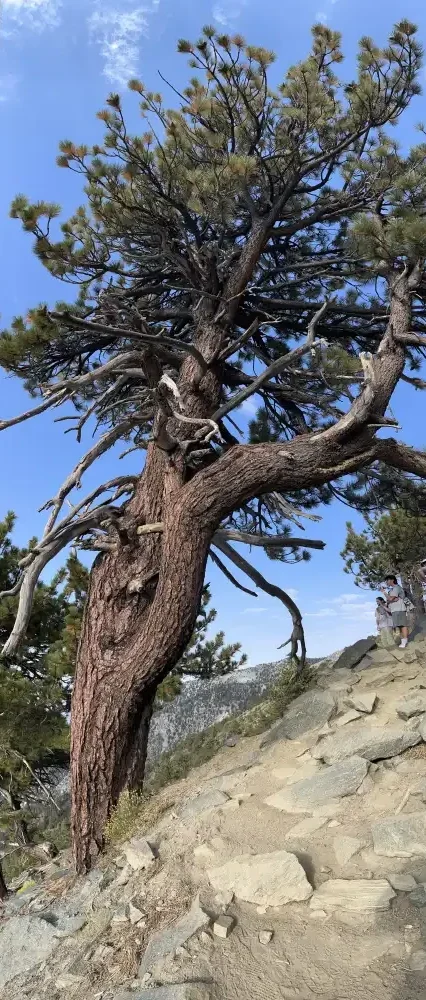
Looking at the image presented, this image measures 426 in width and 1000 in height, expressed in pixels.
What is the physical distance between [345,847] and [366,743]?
1337mm

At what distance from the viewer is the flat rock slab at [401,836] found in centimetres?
429

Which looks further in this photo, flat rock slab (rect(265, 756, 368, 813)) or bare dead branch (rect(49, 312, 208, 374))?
bare dead branch (rect(49, 312, 208, 374))

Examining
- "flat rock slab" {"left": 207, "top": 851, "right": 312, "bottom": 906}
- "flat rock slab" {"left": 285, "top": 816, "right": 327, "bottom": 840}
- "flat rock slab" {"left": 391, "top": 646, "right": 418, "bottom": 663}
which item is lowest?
"flat rock slab" {"left": 207, "top": 851, "right": 312, "bottom": 906}

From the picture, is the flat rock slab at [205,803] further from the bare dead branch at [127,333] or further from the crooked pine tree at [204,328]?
the bare dead branch at [127,333]

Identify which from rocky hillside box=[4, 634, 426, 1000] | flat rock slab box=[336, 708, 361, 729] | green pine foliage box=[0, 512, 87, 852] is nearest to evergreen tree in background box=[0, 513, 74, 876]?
green pine foliage box=[0, 512, 87, 852]

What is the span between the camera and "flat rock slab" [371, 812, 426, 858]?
4293 mm

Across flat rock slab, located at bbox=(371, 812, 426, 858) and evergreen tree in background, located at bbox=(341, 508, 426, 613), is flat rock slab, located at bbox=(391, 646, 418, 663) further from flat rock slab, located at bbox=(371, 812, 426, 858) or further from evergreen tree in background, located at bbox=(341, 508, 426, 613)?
evergreen tree in background, located at bbox=(341, 508, 426, 613)

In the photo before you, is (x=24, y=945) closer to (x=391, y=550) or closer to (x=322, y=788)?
(x=322, y=788)

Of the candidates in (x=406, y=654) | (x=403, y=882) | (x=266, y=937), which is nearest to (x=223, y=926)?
(x=266, y=937)

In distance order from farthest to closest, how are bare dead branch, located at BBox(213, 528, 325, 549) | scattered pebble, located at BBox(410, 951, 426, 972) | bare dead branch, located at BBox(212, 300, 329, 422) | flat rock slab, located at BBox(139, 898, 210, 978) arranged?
bare dead branch, located at BBox(213, 528, 325, 549) < bare dead branch, located at BBox(212, 300, 329, 422) < flat rock slab, located at BBox(139, 898, 210, 978) < scattered pebble, located at BBox(410, 951, 426, 972)

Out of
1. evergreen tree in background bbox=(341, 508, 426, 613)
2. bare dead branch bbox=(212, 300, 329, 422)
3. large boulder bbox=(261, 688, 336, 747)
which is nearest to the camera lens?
bare dead branch bbox=(212, 300, 329, 422)

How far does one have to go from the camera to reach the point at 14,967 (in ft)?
16.3

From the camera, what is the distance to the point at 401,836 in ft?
14.3

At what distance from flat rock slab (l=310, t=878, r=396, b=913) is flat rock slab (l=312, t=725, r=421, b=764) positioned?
1.48 m
